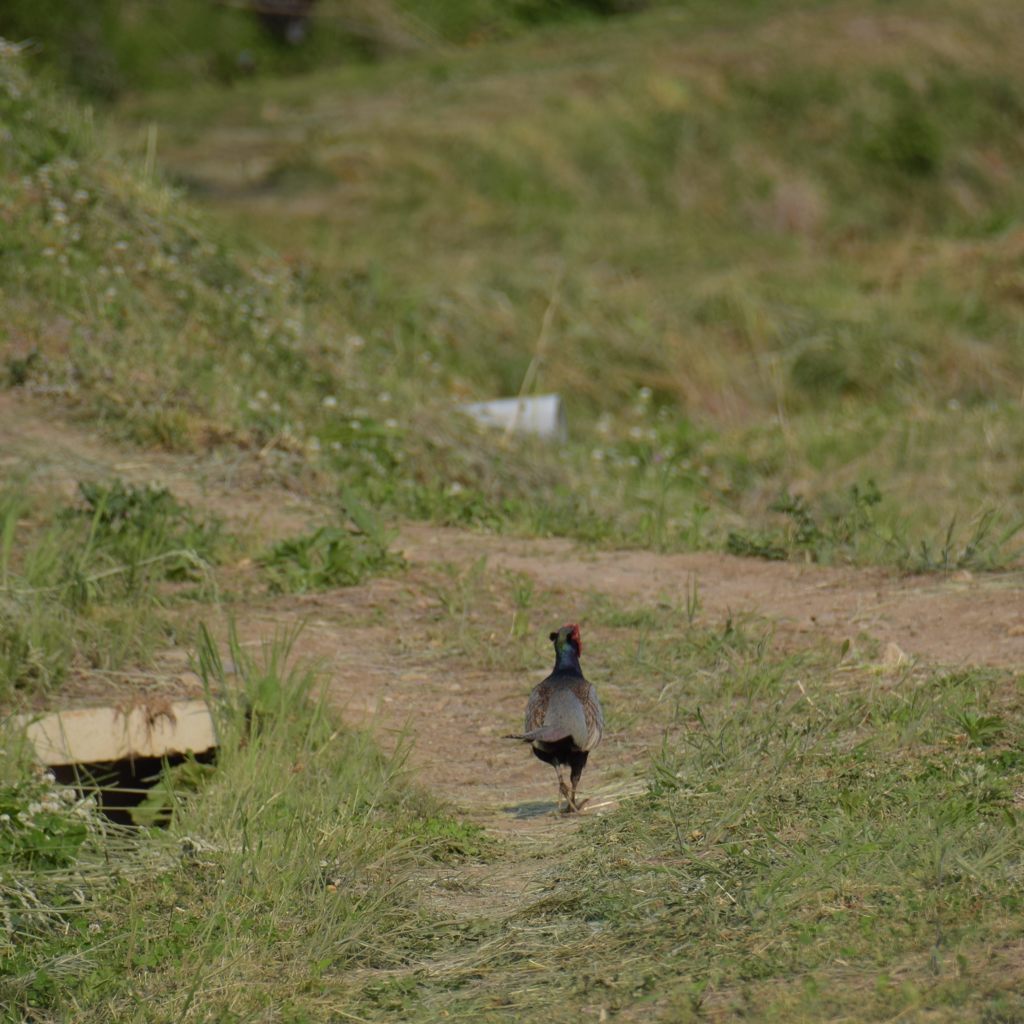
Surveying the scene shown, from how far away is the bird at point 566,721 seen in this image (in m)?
4.46

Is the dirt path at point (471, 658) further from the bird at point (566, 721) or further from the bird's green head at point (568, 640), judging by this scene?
the bird's green head at point (568, 640)

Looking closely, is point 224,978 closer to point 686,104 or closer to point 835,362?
point 835,362

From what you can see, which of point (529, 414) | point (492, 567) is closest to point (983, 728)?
point (492, 567)

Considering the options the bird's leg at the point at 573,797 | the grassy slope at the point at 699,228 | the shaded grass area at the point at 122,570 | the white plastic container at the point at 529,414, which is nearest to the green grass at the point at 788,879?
the bird's leg at the point at 573,797

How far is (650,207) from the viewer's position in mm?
13273

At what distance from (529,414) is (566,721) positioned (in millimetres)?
4657

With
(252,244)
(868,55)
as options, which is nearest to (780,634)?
(252,244)

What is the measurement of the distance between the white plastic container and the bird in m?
4.02

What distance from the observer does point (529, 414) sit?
9.00 meters

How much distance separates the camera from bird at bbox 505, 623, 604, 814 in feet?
14.6

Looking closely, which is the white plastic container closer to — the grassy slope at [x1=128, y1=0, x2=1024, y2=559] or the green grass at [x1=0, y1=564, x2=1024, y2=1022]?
the grassy slope at [x1=128, y1=0, x2=1024, y2=559]

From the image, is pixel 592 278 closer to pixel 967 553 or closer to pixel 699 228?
pixel 699 228

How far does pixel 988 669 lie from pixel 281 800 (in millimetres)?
2186

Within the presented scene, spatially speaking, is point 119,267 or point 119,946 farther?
point 119,267
